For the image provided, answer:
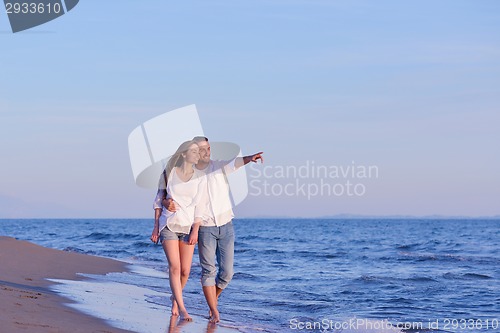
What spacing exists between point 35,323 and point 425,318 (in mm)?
5540

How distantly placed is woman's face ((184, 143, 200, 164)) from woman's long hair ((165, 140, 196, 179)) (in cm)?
3

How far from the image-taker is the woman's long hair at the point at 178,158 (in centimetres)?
759

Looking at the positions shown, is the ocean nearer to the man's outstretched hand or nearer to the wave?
the wave

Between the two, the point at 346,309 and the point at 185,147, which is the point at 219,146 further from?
the point at 346,309

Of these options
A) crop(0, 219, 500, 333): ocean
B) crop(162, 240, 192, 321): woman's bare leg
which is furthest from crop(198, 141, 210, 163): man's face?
crop(0, 219, 500, 333): ocean

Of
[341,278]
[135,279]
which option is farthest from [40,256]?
[341,278]

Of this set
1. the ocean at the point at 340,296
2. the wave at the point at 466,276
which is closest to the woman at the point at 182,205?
the ocean at the point at 340,296

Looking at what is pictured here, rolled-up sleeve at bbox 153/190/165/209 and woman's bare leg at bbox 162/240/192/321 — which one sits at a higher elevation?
rolled-up sleeve at bbox 153/190/165/209

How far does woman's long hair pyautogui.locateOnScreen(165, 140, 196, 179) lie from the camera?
24.9 feet

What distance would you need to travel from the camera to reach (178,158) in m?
7.67

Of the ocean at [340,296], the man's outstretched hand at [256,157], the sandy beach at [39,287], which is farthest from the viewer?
the ocean at [340,296]

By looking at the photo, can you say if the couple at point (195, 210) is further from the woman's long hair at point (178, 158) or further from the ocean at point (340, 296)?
the ocean at point (340, 296)

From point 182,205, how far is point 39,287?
11.3ft

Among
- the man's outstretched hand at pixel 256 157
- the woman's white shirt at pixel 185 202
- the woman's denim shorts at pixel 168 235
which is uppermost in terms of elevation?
the man's outstretched hand at pixel 256 157
